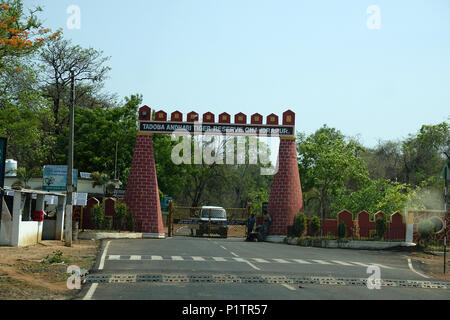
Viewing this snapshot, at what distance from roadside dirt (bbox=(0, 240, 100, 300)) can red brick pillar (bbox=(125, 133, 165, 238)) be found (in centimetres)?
1410

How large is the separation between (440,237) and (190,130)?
16.8 m

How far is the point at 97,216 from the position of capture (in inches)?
1517

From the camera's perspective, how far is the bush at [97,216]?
126ft

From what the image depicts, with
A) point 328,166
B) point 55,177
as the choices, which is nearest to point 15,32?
point 55,177

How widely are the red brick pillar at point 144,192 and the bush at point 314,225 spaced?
31.8 ft

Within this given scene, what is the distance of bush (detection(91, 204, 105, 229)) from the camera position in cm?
3853

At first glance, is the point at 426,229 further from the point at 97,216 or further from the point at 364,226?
the point at 97,216

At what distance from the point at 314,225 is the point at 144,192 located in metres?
11.1

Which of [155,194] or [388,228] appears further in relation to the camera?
[155,194]
